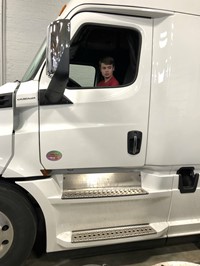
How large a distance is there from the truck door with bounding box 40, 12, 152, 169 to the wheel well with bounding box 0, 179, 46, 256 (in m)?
Answer: 0.29

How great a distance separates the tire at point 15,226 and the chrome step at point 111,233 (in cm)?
36

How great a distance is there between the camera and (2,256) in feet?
7.52

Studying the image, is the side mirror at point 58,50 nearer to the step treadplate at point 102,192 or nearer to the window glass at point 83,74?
the window glass at point 83,74

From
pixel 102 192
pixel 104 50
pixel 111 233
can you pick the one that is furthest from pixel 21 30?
pixel 111 233

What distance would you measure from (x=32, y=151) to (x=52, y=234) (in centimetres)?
69

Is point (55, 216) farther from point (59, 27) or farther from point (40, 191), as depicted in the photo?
point (59, 27)

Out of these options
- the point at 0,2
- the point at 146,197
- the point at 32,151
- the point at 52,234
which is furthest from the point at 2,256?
the point at 0,2

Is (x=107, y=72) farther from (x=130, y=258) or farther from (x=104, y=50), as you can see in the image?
(x=130, y=258)

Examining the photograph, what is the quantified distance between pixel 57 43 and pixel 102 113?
2.12 feet

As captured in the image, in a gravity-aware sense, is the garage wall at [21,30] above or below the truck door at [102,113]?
above

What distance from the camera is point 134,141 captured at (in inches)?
94.2

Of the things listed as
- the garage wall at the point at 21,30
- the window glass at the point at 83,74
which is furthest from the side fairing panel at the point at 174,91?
the garage wall at the point at 21,30

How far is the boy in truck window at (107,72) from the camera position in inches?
96.0

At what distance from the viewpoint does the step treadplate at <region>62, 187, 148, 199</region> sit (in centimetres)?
236
